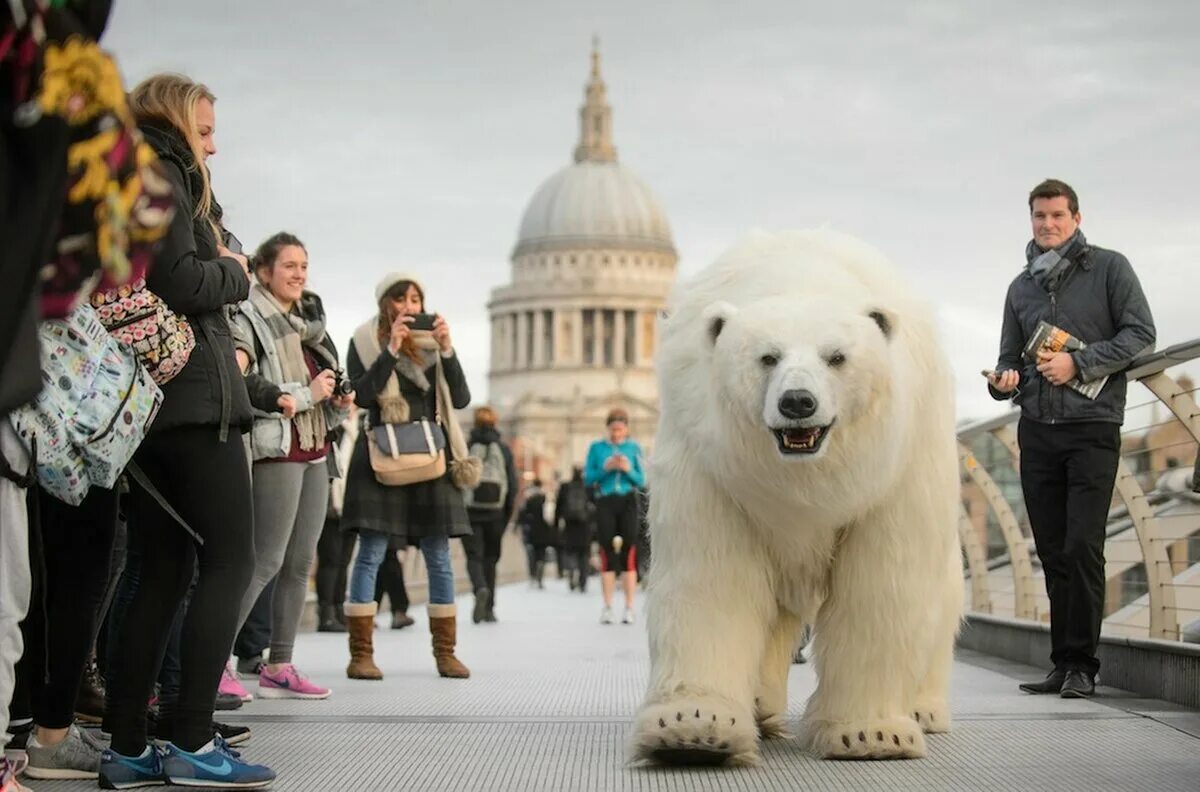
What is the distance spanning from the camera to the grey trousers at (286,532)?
22.0 ft

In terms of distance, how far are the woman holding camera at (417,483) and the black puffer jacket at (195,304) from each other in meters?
3.92

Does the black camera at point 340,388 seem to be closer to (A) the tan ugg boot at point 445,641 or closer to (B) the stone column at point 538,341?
(A) the tan ugg boot at point 445,641

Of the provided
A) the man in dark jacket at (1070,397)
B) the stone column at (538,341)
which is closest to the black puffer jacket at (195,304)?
the man in dark jacket at (1070,397)

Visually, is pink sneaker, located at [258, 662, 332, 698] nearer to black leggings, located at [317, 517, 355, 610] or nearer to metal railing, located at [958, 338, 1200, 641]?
metal railing, located at [958, 338, 1200, 641]

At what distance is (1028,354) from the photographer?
7.48m

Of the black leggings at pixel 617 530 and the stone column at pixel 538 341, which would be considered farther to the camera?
the stone column at pixel 538 341

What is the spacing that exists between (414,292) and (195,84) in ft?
13.4

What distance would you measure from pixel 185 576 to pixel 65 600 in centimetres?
37

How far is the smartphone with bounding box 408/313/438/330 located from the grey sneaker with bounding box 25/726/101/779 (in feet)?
13.8

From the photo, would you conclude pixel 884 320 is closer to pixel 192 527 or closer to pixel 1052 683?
pixel 192 527

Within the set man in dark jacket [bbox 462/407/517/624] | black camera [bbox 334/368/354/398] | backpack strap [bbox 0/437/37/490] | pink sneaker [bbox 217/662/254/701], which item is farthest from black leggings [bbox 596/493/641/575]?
backpack strap [bbox 0/437/37/490]

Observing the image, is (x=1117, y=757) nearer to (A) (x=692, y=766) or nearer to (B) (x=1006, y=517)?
(A) (x=692, y=766)

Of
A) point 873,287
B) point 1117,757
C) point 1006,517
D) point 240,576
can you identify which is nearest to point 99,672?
point 240,576

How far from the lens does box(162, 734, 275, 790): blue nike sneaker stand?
454cm
